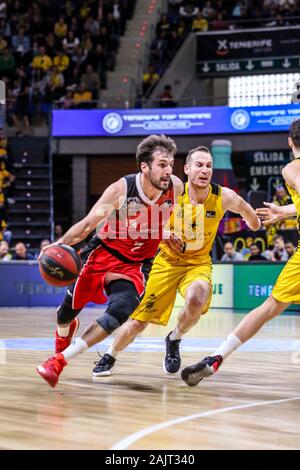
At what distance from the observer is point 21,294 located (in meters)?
19.6

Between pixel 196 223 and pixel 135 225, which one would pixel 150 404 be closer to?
pixel 135 225

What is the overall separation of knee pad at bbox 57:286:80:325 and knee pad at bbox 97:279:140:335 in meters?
0.47

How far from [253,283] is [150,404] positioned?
501 inches

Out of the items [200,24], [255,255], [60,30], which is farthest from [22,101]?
[255,255]

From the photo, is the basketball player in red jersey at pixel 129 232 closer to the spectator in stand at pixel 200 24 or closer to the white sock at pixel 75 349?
the white sock at pixel 75 349

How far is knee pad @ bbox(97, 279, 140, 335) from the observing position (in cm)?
716

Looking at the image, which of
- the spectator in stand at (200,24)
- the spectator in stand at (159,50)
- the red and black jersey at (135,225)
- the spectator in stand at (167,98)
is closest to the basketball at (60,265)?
the red and black jersey at (135,225)

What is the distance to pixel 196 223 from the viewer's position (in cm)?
795

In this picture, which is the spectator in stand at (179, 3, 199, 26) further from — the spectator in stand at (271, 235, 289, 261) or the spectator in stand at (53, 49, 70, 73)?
the spectator in stand at (271, 235, 289, 261)

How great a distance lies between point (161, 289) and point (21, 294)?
12.0 metres

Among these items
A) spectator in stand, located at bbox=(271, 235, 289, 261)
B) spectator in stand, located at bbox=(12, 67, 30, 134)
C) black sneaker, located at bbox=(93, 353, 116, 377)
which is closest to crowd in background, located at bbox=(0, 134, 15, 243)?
spectator in stand, located at bbox=(12, 67, 30, 134)

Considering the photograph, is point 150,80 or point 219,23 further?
point 219,23

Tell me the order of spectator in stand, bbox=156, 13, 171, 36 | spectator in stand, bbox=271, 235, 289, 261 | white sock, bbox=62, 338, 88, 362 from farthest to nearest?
spectator in stand, bbox=156, 13, 171, 36
spectator in stand, bbox=271, 235, 289, 261
white sock, bbox=62, 338, 88, 362
